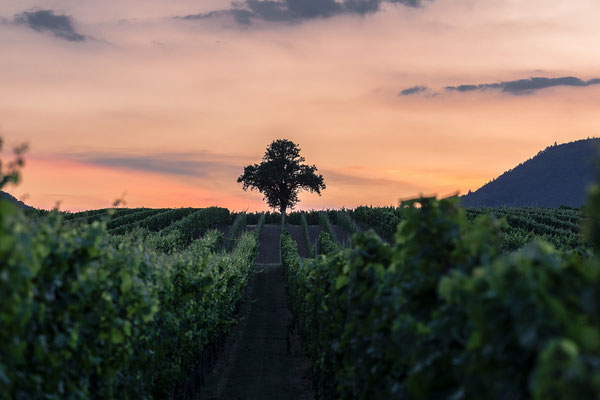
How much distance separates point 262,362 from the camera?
20328mm

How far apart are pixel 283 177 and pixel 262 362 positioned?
218 ft

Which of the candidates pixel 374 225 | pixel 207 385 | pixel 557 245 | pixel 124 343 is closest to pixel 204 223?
pixel 374 225

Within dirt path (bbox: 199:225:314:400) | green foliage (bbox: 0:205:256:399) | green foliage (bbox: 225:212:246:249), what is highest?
green foliage (bbox: 225:212:246:249)

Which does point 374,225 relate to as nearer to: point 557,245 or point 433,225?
point 557,245

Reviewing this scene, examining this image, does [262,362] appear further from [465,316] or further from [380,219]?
[380,219]

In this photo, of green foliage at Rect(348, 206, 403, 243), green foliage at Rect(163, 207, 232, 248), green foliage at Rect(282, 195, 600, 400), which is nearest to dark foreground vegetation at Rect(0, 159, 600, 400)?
green foliage at Rect(282, 195, 600, 400)

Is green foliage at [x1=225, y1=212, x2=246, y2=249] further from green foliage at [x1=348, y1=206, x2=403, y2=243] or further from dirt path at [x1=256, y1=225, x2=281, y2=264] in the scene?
green foliage at [x1=348, y1=206, x2=403, y2=243]

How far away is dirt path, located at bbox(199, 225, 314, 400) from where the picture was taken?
16328mm

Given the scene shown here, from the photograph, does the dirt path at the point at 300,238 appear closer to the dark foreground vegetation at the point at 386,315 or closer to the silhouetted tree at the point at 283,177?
the silhouetted tree at the point at 283,177

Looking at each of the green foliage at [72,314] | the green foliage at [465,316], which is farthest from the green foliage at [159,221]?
the green foliage at [465,316]

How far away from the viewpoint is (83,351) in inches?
266

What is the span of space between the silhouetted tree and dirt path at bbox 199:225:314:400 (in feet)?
166

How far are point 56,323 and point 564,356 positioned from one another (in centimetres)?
487

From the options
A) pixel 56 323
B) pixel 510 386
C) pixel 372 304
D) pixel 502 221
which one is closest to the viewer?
pixel 510 386
